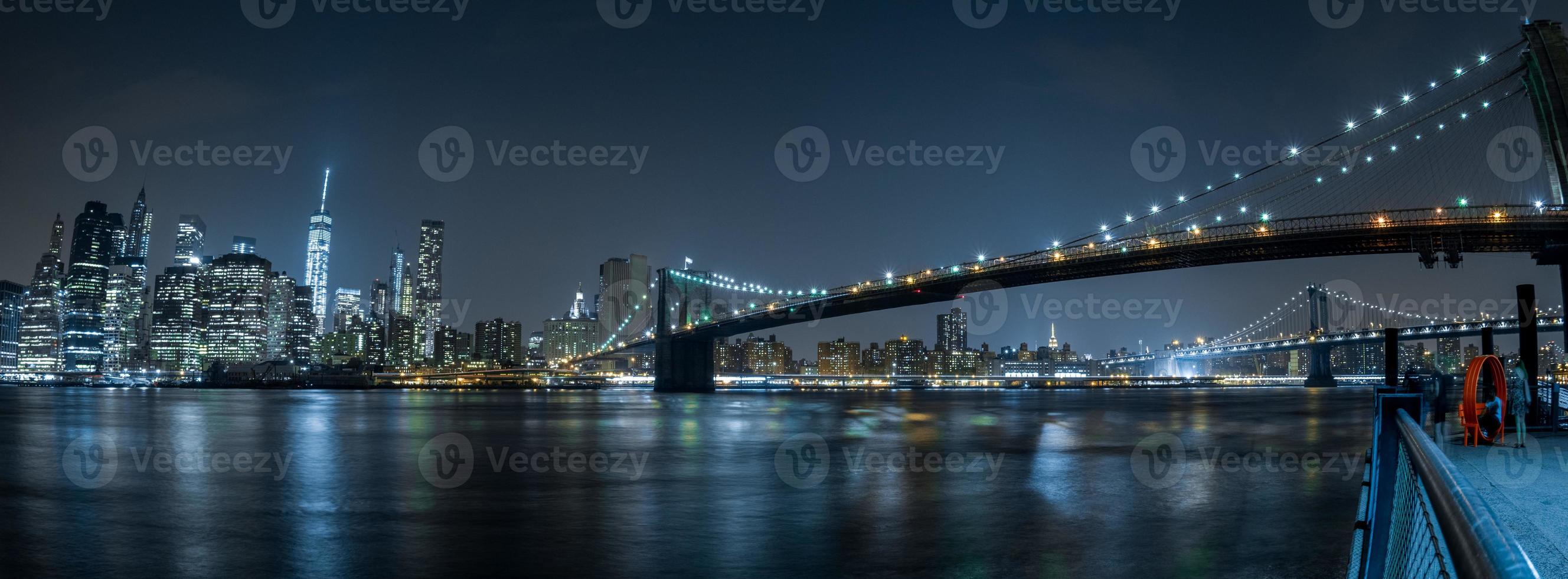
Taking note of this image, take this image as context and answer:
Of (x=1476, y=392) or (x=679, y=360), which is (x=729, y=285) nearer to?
(x=679, y=360)

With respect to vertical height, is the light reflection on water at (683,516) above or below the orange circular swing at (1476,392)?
below

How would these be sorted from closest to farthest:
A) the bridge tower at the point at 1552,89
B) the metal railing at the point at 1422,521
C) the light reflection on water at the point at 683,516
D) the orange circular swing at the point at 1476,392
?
the metal railing at the point at 1422,521
the light reflection on water at the point at 683,516
the orange circular swing at the point at 1476,392
the bridge tower at the point at 1552,89

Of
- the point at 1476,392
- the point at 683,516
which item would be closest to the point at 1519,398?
the point at 1476,392

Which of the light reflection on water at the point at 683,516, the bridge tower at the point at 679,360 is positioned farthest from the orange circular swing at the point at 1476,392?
the bridge tower at the point at 679,360

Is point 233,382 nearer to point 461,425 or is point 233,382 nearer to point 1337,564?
point 461,425

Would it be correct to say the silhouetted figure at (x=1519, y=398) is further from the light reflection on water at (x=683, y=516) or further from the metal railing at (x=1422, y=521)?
the metal railing at (x=1422, y=521)

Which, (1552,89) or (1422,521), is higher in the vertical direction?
(1552,89)
